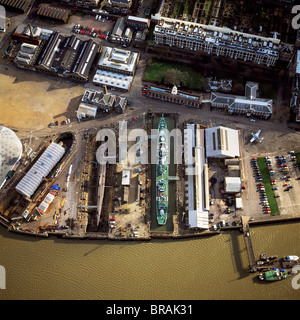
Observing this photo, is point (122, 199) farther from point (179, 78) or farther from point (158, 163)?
point (179, 78)

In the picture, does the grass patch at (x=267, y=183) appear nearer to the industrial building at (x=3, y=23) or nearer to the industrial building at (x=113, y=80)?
the industrial building at (x=113, y=80)

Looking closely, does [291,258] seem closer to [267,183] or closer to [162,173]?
[267,183]

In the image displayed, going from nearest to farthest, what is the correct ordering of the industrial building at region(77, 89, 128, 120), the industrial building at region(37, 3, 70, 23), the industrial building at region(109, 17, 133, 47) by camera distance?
the industrial building at region(77, 89, 128, 120) → the industrial building at region(109, 17, 133, 47) → the industrial building at region(37, 3, 70, 23)

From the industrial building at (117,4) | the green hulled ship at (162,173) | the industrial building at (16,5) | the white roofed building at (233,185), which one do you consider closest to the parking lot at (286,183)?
the white roofed building at (233,185)

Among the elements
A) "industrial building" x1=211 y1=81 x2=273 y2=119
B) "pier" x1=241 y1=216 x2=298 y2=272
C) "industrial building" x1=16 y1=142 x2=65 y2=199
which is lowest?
"pier" x1=241 y1=216 x2=298 y2=272

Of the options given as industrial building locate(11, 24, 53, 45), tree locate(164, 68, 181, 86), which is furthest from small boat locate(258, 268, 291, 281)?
industrial building locate(11, 24, 53, 45)

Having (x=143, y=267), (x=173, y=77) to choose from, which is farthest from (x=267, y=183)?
(x=173, y=77)

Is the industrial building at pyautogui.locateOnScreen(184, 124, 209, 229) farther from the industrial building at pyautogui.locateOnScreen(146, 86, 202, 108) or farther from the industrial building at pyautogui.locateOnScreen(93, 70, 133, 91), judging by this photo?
the industrial building at pyautogui.locateOnScreen(93, 70, 133, 91)
